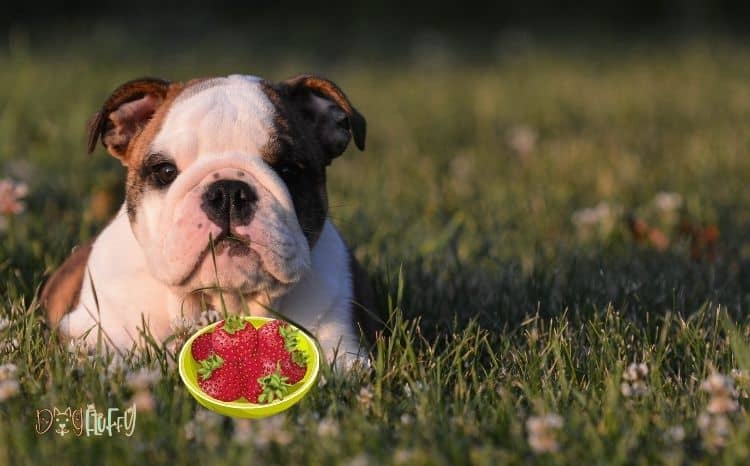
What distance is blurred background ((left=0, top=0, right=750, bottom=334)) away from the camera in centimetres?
461

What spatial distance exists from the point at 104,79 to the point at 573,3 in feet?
39.3

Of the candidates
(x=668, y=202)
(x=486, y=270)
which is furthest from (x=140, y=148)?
(x=668, y=202)

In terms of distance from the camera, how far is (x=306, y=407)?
2971 millimetres

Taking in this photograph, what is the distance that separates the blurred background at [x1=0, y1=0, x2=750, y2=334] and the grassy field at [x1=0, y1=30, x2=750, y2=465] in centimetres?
3

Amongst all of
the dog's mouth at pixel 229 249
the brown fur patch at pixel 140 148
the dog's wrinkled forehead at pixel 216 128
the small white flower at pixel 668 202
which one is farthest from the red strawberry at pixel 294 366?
the small white flower at pixel 668 202

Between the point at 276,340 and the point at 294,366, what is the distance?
0.13m

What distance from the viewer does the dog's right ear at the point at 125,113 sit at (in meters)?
3.78

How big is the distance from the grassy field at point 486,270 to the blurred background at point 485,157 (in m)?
0.03

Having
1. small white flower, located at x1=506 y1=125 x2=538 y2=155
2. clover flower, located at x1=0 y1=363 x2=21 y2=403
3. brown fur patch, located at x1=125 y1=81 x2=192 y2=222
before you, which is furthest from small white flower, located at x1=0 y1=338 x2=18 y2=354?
small white flower, located at x1=506 y1=125 x2=538 y2=155

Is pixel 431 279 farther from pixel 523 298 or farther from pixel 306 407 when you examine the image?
pixel 306 407

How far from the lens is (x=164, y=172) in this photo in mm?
3570

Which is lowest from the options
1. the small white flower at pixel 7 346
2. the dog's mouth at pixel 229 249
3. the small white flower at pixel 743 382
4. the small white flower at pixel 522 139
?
the small white flower at pixel 522 139

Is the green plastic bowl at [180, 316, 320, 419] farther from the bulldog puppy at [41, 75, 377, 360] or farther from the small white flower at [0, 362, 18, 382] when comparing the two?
the small white flower at [0, 362, 18, 382]

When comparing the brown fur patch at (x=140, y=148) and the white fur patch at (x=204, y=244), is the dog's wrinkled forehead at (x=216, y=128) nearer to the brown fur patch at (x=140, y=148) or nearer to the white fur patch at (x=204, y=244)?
the white fur patch at (x=204, y=244)
